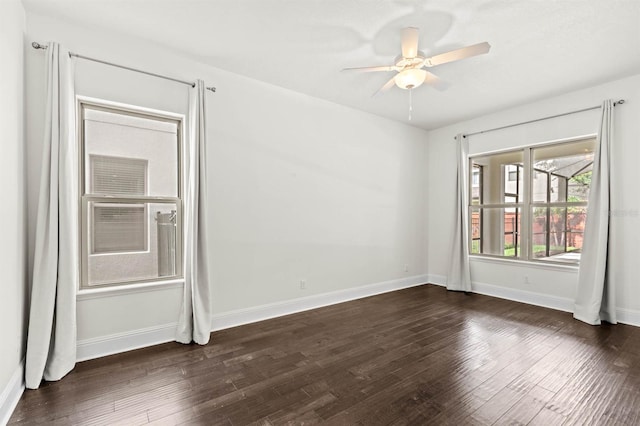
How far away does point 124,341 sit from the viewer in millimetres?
2893

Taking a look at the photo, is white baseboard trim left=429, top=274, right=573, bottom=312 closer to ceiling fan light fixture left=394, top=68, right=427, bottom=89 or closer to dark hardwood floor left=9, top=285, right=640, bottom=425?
dark hardwood floor left=9, top=285, right=640, bottom=425

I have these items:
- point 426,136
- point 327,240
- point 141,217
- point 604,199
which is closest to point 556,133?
point 604,199

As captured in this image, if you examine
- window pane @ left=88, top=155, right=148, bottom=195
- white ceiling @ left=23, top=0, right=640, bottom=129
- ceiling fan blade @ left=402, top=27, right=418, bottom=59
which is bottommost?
window pane @ left=88, top=155, right=148, bottom=195

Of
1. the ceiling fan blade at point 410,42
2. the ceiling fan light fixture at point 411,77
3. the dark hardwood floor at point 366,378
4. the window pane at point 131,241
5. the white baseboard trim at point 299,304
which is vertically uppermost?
the ceiling fan blade at point 410,42

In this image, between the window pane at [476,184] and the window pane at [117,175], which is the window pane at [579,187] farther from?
the window pane at [117,175]

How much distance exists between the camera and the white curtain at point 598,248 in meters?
3.66

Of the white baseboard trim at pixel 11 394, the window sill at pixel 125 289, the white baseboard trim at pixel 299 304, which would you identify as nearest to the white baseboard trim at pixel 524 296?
the white baseboard trim at pixel 299 304

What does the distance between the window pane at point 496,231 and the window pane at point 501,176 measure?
204 millimetres

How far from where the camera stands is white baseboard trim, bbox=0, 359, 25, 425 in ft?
6.21

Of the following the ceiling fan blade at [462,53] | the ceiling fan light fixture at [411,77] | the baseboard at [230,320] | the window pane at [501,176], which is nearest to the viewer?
the ceiling fan blade at [462,53]

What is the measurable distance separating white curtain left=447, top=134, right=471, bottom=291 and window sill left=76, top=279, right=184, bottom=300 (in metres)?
4.30

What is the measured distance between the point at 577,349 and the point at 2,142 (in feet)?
16.2

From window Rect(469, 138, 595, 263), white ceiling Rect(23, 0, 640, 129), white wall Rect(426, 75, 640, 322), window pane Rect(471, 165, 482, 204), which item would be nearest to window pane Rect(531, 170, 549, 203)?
window Rect(469, 138, 595, 263)

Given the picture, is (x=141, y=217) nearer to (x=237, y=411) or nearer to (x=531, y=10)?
(x=237, y=411)
